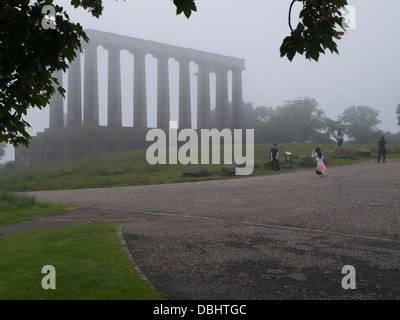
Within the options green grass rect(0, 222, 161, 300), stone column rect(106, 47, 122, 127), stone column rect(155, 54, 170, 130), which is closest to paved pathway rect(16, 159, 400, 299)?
green grass rect(0, 222, 161, 300)

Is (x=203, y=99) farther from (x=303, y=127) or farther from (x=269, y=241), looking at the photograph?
(x=269, y=241)

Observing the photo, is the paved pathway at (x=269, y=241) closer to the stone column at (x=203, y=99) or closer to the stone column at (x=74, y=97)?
the stone column at (x=74, y=97)

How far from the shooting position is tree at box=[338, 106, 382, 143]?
68.6 meters

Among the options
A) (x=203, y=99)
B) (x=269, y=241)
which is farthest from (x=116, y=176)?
(x=203, y=99)

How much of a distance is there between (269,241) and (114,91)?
51960 mm

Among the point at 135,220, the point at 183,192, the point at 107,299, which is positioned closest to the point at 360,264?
the point at 107,299

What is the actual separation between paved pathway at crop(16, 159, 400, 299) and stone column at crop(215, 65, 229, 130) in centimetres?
5191

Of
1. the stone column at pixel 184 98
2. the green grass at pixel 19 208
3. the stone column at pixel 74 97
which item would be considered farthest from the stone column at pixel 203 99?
the green grass at pixel 19 208

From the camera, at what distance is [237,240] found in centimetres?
884

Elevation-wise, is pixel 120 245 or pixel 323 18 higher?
pixel 323 18

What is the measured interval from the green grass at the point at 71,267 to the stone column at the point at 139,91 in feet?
163
